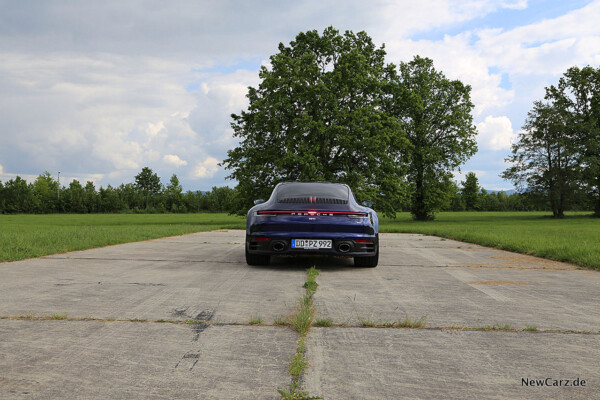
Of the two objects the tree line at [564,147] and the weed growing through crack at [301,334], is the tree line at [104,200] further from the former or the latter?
the weed growing through crack at [301,334]

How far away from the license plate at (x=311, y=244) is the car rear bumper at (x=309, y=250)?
5 centimetres

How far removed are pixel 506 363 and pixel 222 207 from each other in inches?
3561

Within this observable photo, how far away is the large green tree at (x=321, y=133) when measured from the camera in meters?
27.4

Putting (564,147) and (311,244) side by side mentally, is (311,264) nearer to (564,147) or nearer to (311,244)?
(311,244)

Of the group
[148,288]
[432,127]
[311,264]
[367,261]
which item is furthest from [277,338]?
[432,127]

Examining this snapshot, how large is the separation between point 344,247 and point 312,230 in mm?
574

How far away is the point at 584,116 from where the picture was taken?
44.6 m

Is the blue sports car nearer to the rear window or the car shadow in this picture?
the rear window

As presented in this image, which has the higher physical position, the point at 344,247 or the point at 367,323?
the point at 344,247

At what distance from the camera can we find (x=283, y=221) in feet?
22.7

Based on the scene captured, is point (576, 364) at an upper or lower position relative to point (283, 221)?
lower

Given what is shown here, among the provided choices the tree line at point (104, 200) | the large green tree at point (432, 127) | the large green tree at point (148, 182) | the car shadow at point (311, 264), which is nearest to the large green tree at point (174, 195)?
the tree line at point (104, 200)

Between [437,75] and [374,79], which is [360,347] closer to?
[374,79]

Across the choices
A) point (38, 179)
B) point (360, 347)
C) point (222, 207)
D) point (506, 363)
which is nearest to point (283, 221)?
point (360, 347)
